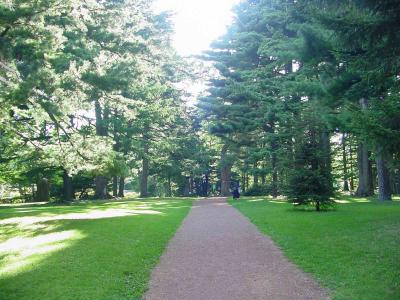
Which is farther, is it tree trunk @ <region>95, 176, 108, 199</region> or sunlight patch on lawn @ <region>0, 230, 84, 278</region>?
tree trunk @ <region>95, 176, 108, 199</region>

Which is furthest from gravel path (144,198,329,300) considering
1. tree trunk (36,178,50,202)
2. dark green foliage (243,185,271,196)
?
tree trunk (36,178,50,202)

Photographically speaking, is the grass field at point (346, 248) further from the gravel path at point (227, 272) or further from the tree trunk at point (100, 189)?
the tree trunk at point (100, 189)

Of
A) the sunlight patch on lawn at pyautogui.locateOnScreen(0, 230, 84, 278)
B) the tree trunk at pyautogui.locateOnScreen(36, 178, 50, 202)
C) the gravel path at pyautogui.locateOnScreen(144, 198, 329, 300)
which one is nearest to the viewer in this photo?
the gravel path at pyautogui.locateOnScreen(144, 198, 329, 300)

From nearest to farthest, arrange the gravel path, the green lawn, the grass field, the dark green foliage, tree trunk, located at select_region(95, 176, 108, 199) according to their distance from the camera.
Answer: the gravel path → the grass field → the green lawn → tree trunk, located at select_region(95, 176, 108, 199) → the dark green foliage

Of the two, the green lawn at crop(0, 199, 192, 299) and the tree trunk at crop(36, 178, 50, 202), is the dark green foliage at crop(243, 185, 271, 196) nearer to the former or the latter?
the tree trunk at crop(36, 178, 50, 202)

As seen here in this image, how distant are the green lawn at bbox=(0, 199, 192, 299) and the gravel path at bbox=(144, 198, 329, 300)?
1.39ft

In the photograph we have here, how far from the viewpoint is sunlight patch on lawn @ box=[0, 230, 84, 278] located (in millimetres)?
8141

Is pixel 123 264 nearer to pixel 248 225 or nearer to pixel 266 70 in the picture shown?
pixel 248 225

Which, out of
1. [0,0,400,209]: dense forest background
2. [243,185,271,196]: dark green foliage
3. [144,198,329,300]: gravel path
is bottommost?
[144,198,329,300]: gravel path

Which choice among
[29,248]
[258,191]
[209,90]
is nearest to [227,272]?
[29,248]

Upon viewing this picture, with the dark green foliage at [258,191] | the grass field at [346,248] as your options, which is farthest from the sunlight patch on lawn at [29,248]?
the dark green foliage at [258,191]

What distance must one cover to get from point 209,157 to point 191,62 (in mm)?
10433

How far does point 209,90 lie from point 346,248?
2530cm

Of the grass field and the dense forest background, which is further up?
the dense forest background
